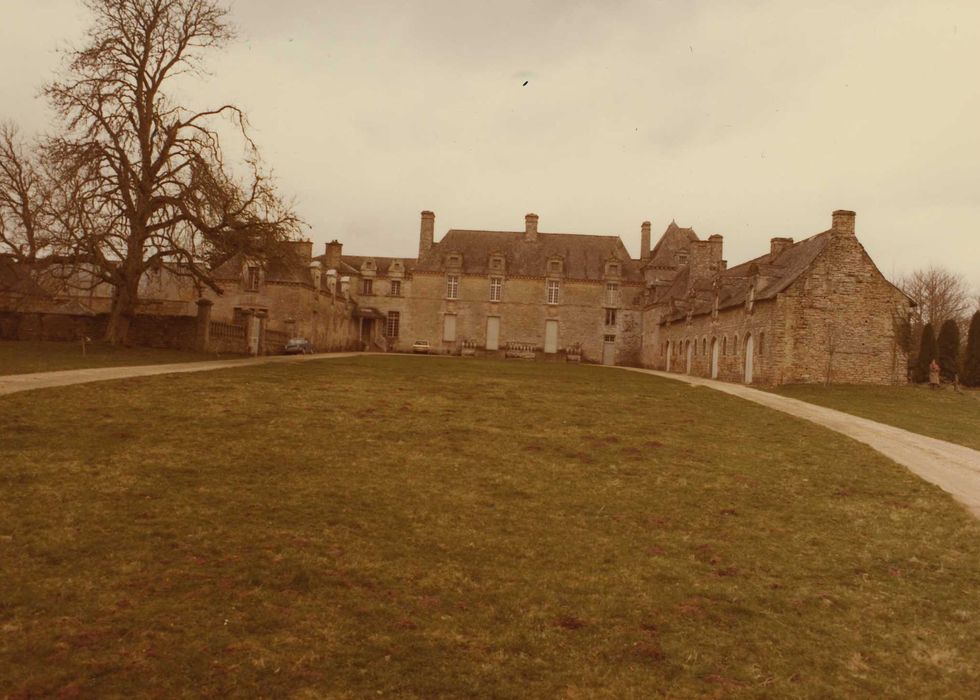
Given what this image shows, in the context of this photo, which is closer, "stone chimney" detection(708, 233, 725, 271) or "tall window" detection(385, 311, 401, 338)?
"stone chimney" detection(708, 233, 725, 271)

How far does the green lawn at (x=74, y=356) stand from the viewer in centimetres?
1895

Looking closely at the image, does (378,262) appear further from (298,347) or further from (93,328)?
(93,328)

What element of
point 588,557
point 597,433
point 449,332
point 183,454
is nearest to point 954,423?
point 597,433

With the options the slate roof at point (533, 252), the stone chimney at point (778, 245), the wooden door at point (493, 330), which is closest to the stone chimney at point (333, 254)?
the slate roof at point (533, 252)

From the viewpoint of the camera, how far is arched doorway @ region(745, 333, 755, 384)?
33312 mm

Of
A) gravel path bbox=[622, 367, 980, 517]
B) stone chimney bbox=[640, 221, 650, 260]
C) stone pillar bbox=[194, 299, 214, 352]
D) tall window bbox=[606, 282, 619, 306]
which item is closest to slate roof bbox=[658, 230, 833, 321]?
tall window bbox=[606, 282, 619, 306]

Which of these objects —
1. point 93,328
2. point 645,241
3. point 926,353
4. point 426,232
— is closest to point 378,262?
point 426,232

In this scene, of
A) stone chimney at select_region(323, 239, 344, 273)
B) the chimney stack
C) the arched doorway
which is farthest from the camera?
stone chimney at select_region(323, 239, 344, 273)

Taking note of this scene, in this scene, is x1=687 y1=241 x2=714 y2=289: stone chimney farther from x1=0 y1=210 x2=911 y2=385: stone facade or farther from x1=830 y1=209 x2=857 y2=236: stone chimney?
x1=830 y1=209 x2=857 y2=236: stone chimney

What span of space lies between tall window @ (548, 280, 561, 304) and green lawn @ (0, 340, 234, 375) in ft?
106

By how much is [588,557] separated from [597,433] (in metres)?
6.48

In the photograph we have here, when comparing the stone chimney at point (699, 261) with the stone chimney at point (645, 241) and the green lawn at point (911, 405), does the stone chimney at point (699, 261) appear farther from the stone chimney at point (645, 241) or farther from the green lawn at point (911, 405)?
the green lawn at point (911, 405)

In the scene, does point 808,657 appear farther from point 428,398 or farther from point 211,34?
point 211,34

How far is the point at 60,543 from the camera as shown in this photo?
22.0 feet
